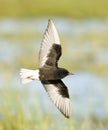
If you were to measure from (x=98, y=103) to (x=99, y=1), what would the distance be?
9.89 metres

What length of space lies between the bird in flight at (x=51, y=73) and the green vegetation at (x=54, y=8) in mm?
12518

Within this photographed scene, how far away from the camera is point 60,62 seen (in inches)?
459

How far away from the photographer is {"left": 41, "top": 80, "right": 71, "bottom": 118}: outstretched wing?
4.10 meters

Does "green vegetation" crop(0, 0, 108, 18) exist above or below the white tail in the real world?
below

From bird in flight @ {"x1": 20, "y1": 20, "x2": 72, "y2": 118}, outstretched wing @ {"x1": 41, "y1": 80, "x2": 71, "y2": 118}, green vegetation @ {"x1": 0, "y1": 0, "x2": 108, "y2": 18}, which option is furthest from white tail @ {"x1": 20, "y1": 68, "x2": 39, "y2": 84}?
green vegetation @ {"x1": 0, "y1": 0, "x2": 108, "y2": 18}

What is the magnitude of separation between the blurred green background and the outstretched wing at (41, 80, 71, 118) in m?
1.45

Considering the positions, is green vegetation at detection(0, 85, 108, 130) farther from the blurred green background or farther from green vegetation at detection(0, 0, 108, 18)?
green vegetation at detection(0, 0, 108, 18)

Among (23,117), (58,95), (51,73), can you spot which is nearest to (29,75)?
(51,73)

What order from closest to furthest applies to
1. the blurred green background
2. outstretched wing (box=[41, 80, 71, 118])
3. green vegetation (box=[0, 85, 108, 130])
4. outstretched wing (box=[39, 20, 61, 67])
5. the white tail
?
1. the white tail
2. outstretched wing (box=[41, 80, 71, 118])
3. outstretched wing (box=[39, 20, 61, 67])
4. green vegetation (box=[0, 85, 108, 130])
5. the blurred green background

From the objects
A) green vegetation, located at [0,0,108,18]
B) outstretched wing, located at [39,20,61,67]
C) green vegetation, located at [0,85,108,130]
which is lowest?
green vegetation, located at [0,0,108,18]

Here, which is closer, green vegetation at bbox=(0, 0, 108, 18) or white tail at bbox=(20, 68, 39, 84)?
white tail at bbox=(20, 68, 39, 84)

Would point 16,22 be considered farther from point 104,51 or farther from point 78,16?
point 104,51

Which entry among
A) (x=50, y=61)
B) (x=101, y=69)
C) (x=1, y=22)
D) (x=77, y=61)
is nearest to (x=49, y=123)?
(x=50, y=61)

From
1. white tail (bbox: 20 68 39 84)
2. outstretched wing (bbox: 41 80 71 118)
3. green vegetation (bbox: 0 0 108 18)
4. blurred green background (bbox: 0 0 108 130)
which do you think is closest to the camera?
white tail (bbox: 20 68 39 84)
